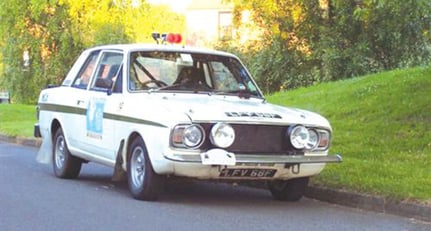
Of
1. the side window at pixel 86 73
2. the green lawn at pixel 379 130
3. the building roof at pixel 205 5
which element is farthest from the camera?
the building roof at pixel 205 5

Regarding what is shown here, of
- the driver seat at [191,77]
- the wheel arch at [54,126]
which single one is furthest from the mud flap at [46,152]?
the driver seat at [191,77]

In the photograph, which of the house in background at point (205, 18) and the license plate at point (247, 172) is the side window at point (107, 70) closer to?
the license plate at point (247, 172)

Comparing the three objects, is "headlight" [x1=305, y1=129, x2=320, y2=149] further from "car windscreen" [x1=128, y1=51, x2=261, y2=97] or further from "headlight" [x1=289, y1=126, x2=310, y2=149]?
"car windscreen" [x1=128, y1=51, x2=261, y2=97]

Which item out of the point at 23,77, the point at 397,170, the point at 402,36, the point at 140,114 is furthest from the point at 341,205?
the point at 23,77

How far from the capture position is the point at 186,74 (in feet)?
29.7

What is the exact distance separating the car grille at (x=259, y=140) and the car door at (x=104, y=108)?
163cm

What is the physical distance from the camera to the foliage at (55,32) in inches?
1316

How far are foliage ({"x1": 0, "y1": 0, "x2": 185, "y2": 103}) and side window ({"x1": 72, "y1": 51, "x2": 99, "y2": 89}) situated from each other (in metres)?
22.9

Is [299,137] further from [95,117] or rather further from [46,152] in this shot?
[46,152]

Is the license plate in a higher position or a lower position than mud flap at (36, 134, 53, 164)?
higher

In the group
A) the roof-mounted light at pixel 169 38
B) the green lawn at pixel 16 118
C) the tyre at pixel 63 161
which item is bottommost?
the green lawn at pixel 16 118

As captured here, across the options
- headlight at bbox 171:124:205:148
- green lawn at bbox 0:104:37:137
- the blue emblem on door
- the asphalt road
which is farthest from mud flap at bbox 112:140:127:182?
green lawn at bbox 0:104:37:137

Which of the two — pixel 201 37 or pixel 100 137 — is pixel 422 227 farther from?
pixel 201 37

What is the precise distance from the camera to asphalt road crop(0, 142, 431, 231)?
685 cm
